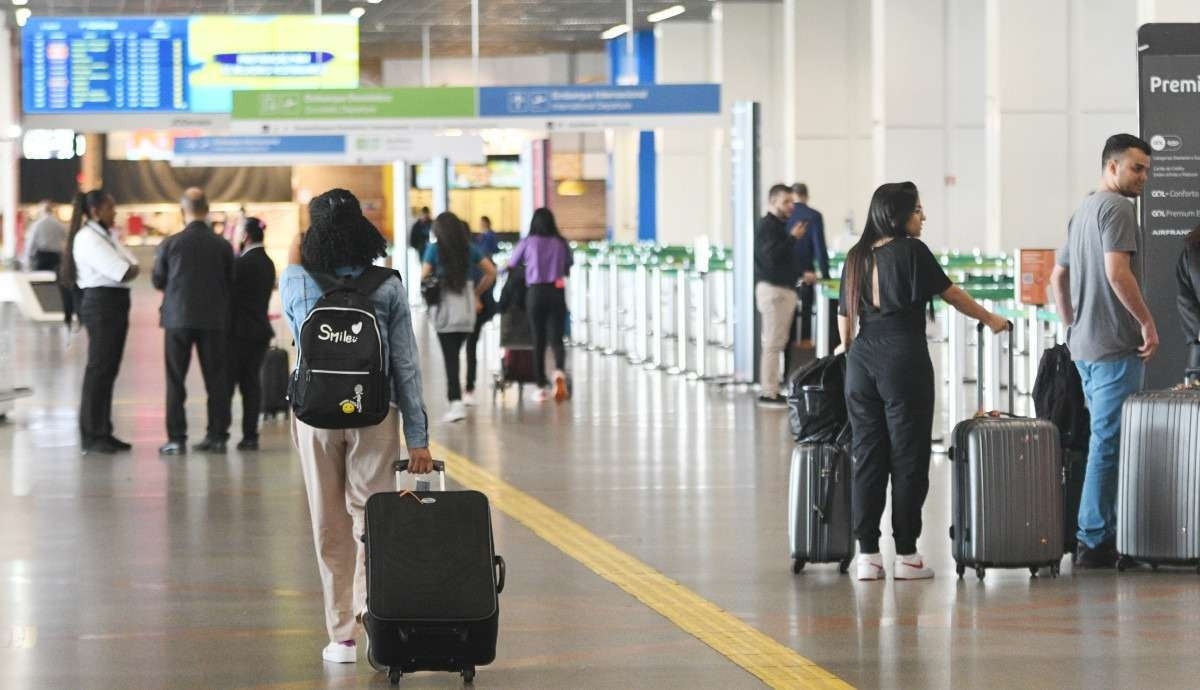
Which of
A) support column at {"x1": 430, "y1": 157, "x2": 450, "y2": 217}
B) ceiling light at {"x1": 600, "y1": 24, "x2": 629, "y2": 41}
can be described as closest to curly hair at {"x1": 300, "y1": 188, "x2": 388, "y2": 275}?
support column at {"x1": 430, "y1": 157, "x2": 450, "y2": 217}

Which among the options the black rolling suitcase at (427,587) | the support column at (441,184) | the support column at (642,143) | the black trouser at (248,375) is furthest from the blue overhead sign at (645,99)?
the black rolling suitcase at (427,587)

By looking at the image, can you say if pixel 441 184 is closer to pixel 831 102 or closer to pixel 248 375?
pixel 831 102

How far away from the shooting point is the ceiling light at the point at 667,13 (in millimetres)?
34547

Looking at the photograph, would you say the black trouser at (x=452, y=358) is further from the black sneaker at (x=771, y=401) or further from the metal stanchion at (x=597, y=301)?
the metal stanchion at (x=597, y=301)

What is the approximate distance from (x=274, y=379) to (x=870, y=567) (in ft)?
26.8

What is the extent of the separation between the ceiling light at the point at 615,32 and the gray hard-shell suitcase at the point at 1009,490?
1235 inches

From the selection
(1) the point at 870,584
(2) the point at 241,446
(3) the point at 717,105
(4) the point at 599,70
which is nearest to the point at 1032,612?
(1) the point at 870,584

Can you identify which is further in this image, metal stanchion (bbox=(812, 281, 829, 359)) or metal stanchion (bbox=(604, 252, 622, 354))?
metal stanchion (bbox=(604, 252, 622, 354))

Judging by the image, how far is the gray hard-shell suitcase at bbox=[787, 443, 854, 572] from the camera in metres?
8.16

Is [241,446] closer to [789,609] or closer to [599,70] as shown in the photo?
[789,609]

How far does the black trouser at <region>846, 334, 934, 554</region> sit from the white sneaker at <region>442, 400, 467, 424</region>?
7241mm

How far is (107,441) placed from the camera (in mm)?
13102

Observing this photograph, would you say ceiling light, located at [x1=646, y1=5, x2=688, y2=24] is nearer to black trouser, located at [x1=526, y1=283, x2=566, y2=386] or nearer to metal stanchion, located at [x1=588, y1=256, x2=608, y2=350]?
metal stanchion, located at [x1=588, y1=256, x2=608, y2=350]

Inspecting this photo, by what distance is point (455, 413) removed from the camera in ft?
49.3
